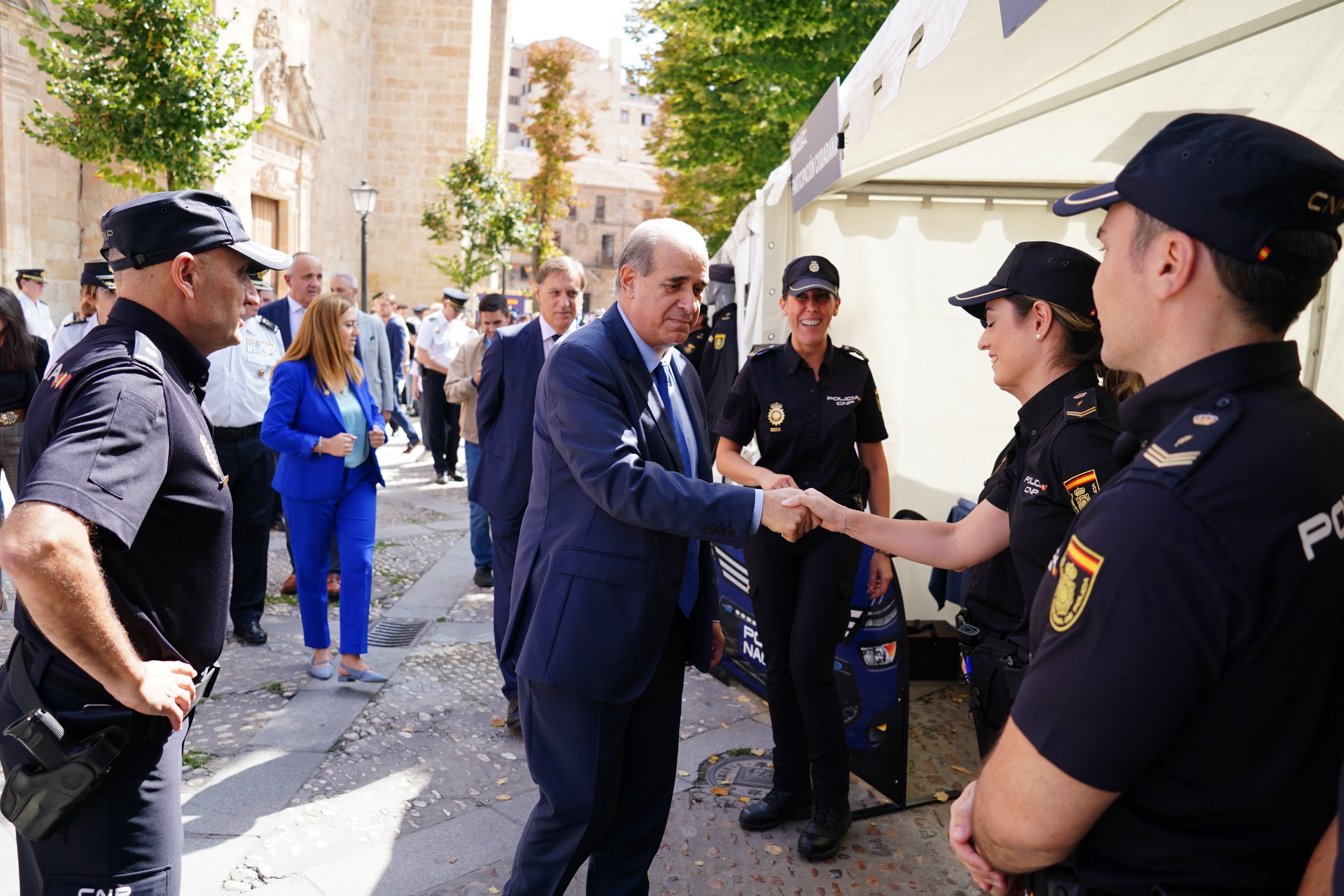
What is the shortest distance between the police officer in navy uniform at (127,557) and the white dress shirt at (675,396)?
114 centimetres

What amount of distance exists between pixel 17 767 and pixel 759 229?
4.50m

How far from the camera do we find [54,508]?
173cm

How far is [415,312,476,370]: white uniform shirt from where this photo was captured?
39.8 ft

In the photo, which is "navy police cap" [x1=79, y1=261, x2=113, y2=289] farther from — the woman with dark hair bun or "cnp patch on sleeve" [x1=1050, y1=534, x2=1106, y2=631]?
"cnp patch on sleeve" [x1=1050, y1=534, x2=1106, y2=631]

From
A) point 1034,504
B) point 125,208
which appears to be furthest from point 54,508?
point 1034,504

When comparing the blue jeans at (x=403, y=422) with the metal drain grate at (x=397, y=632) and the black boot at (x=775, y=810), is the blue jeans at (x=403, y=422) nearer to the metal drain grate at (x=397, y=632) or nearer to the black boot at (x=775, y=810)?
the metal drain grate at (x=397, y=632)

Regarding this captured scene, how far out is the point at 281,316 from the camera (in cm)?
739

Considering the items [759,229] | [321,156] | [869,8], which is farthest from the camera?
[321,156]

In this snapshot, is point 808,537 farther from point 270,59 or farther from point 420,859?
point 270,59

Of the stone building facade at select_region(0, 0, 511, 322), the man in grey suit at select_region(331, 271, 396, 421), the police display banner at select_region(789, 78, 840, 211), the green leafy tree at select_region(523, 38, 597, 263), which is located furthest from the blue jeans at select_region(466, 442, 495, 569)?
the green leafy tree at select_region(523, 38, 597, 263)

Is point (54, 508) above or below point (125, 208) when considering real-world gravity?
below

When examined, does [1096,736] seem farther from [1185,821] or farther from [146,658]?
[146,658]

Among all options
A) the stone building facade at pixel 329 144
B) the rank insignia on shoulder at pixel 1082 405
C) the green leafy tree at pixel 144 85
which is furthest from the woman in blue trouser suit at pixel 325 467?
the stone building facade at pixel 329 144

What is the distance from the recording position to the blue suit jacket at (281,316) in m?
7.36
